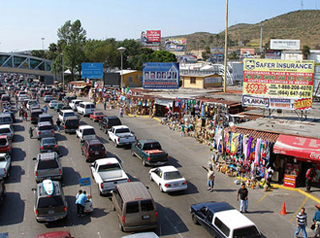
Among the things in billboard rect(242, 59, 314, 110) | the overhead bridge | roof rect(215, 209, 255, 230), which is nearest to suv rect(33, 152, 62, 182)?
roof rect(215, 209, 255, 230)

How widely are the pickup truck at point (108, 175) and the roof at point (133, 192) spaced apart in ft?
8.36

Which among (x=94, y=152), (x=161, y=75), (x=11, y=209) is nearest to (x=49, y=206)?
(x=11, y=209)

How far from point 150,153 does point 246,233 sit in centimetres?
1092

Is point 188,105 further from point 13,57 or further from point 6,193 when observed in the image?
point 13,57

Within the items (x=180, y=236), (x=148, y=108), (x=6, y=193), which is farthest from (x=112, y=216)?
(x=148, y=108)

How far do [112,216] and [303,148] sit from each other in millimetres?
10868

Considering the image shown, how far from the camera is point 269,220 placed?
15.2 meters

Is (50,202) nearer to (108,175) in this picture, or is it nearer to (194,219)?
(108,175)

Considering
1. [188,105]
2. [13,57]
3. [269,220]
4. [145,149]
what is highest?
[13,57]

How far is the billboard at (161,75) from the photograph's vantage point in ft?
146

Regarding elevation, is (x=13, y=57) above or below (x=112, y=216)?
above

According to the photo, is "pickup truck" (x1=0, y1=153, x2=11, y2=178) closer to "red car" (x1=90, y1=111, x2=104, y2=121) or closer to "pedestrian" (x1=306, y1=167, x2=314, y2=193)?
"red car" (x1=90, y1=111, x2=104, y2=121)

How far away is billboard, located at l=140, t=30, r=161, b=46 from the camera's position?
134125mm

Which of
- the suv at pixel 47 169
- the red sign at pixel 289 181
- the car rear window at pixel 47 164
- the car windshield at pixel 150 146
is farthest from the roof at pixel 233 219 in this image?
the car windshield at pixel 150 146
